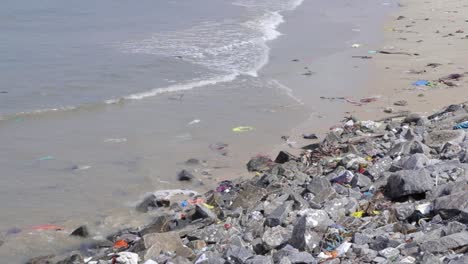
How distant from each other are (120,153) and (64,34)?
953 cm

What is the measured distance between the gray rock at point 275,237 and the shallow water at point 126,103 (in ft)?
7.38

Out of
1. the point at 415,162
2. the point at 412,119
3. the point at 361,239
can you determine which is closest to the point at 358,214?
the point at 361,239

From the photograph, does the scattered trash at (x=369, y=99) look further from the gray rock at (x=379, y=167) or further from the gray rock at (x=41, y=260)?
the gray rock at (x=41, y=260)

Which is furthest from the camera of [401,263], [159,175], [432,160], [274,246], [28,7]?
[28,7]

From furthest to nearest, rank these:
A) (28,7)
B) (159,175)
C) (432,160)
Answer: (28,7) < (159,175) < (432,160)

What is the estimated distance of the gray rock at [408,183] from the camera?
618 cm

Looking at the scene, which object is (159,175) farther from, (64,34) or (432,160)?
(64,34)

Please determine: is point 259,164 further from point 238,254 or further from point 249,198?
point 238,254

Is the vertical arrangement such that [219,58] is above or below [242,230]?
below

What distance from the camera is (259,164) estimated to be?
9000 millimetres

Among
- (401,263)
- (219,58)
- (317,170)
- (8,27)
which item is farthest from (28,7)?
(401,263)

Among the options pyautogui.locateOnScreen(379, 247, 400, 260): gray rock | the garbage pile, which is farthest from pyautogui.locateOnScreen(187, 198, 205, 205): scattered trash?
pyautogui.locateOnScreen(379, 247, 400, 260): gray rock

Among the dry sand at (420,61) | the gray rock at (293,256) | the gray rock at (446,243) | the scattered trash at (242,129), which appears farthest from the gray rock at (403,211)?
the dry sand at (420,61)

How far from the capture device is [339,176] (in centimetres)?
734
